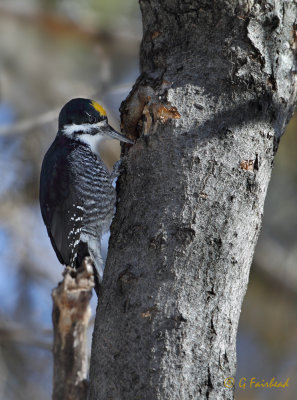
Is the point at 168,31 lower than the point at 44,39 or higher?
lower

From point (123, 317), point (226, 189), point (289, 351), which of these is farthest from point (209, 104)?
point (289, 351)

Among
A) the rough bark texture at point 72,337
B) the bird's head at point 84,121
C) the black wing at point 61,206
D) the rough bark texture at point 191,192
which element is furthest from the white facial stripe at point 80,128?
the rough bark texture at point 72,337

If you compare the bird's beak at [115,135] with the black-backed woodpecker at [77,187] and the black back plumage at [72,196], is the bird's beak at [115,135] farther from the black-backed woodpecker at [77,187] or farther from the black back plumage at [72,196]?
the black back plumage at [72,196]

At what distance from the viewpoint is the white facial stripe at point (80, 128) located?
354 cm

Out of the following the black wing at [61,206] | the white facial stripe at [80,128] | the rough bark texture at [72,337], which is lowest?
the rough bark texture at [72,337]

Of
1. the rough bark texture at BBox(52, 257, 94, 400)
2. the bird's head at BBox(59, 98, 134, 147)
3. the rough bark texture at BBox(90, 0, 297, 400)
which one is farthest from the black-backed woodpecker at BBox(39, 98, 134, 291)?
the rough bark texture at BBox(90, 0, 297, 400)

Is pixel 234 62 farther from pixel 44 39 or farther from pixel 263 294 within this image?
pixel 44 39

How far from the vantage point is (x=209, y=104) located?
241 cm

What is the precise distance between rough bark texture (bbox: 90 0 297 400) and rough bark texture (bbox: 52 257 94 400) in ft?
1.40

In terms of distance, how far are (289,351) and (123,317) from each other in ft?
15.1

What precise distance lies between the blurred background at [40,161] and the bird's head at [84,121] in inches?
58.4

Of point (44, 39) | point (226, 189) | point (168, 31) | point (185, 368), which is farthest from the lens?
point (44, 39)

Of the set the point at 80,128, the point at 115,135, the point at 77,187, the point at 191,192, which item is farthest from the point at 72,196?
the point at 191,192

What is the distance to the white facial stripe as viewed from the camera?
3.54 m
